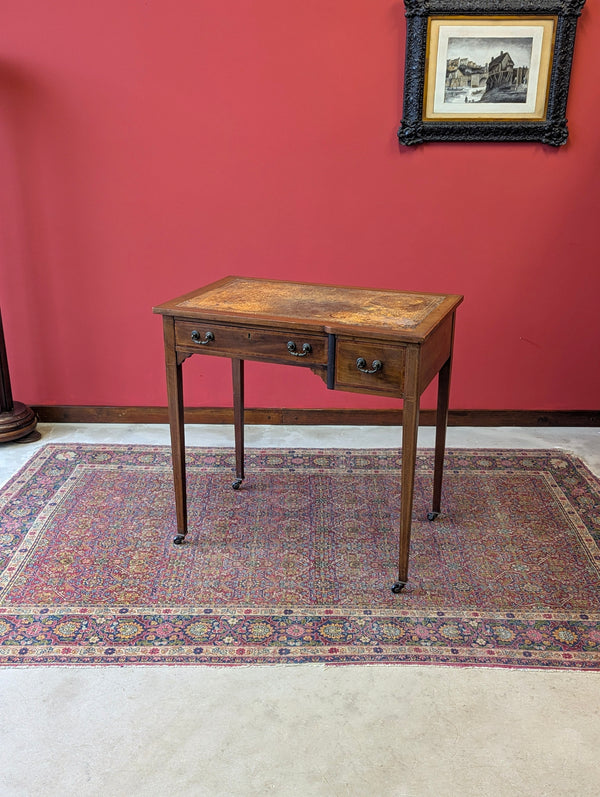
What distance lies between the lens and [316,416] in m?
3.85

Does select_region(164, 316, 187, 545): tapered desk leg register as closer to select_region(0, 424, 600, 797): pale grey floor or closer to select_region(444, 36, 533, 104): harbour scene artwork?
select_region(0, 424, 600, 797): pale grey floor

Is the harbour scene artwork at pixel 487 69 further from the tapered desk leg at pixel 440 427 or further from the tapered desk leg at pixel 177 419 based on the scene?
the tapered desk leg at pixel 177 419

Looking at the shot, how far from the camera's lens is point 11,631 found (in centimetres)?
220

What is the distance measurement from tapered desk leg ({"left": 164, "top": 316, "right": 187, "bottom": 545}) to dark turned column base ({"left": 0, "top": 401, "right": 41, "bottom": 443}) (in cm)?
132

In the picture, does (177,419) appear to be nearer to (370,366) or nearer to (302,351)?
(302,351)

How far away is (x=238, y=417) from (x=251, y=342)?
2.65ft

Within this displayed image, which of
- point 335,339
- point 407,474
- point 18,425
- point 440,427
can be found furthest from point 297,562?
point 18,425

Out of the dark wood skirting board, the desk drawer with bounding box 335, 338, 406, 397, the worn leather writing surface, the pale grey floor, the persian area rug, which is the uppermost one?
the worn leather writing surface

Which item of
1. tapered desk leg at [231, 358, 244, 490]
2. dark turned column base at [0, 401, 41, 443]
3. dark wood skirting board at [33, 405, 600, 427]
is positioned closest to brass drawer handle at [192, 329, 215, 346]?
tapered desk leg at [231, 358, 244, 490]

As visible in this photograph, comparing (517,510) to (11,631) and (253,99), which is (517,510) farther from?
(253,99)

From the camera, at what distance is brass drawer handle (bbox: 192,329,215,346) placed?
240cm

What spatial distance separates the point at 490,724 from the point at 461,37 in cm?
290

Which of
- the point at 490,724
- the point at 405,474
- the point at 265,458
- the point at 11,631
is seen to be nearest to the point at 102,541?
the point at 11,631

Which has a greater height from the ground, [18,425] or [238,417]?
[238,417]
